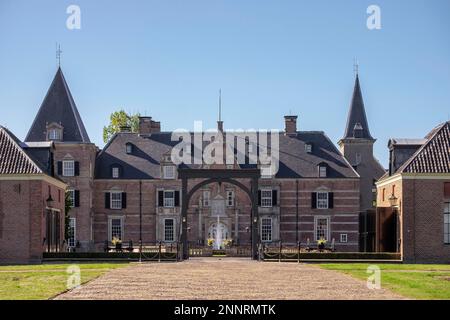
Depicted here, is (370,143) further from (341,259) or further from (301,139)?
(341,259)

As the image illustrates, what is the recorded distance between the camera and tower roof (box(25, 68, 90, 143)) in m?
60.4

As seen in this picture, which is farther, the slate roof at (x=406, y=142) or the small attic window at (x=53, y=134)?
the small attic window at (x=53, y=134)

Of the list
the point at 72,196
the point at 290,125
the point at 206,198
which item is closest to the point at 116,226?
the point at 72,196

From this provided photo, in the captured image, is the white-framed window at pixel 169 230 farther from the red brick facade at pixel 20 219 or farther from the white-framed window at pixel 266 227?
the red brick facade at pixel 20 219

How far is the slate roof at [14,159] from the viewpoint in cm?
4022

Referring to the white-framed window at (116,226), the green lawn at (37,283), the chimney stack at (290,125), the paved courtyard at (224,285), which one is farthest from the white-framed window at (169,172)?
the paved courtyard at (224,285)

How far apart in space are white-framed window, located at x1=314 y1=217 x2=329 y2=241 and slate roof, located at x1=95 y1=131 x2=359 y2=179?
3.24 metres

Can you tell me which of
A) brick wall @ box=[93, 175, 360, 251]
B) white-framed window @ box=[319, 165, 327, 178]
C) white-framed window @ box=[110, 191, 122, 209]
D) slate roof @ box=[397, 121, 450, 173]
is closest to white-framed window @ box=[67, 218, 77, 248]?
brick wall @ box=[93, 175, 360, 251]

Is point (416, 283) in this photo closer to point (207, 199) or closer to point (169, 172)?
point (207, 199)

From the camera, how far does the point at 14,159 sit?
4091 centimetres

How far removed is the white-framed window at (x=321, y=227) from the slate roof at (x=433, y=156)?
18931mm

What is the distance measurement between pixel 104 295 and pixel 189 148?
44447 millimetres

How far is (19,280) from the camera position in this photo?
25.4m
